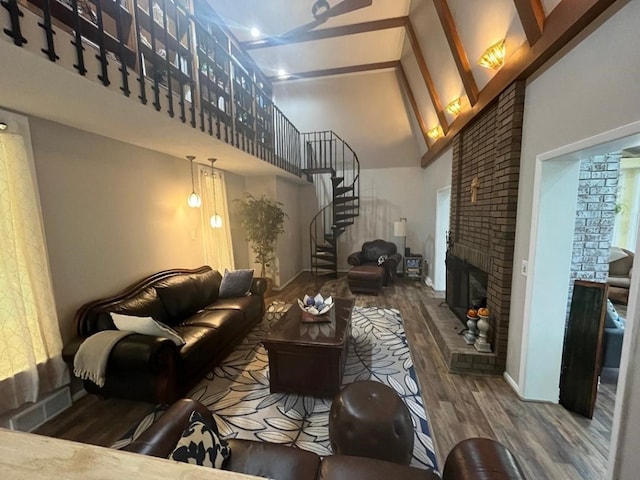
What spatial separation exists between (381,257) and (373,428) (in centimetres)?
460

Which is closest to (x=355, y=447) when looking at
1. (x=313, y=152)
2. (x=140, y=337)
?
(x=140, y=337)

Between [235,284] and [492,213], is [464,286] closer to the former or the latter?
[492,213]

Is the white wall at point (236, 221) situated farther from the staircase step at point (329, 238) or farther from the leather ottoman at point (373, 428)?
the leather ottoman at point (373, 428)

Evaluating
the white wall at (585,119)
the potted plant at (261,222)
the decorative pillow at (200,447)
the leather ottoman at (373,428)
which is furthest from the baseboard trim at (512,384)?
the potted plant at (261,222)

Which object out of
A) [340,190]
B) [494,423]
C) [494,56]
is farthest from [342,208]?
[494,423]

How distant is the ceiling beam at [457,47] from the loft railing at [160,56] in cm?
239

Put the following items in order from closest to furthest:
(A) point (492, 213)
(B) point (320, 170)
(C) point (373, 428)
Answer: (C) point (373, 428) → (A) point (492, 213) → (B) point (320, 170)

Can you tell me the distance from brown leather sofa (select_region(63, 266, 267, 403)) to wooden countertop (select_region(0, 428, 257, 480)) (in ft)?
5.89

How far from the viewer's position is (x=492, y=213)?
8.91 feet

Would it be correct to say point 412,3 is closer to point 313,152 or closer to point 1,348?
point 313,152

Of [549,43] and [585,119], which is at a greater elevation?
[549,43]

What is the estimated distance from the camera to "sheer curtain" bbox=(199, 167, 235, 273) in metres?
4.27

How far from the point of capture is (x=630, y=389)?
4.25 feet

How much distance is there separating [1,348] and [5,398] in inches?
13.8
